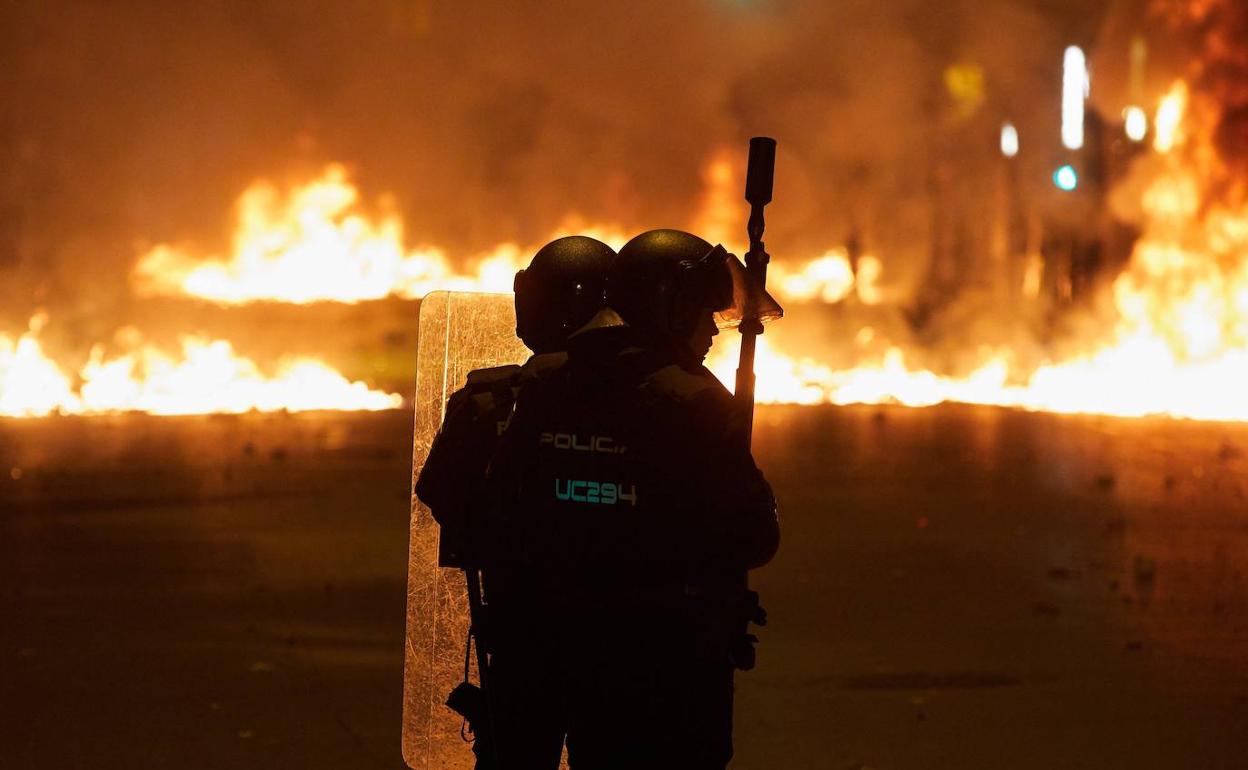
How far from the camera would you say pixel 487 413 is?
8.50 ft

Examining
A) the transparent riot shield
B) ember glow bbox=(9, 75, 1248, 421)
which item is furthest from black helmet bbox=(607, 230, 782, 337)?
ember glow bbox=(9, 75, 1248, 421)

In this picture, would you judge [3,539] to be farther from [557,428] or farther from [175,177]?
[175,177]

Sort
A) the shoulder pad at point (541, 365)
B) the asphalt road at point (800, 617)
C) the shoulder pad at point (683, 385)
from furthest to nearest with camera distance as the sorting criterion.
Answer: the asphalt road at point (800, 617)
the shoulder pad at point (541, 365)
the shoulder pad at point (683, 385)

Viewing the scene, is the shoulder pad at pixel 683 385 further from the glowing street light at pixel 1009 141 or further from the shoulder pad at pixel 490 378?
the glowing street light at pixel 1009 141

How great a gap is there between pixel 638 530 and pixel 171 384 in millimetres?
18763

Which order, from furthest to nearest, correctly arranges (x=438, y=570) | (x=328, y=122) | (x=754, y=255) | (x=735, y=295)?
(x=328, y=122), (x=438, y=570), (x=754, y=255), (x=735, y=295)

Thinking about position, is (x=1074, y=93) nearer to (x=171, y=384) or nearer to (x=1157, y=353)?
(x=1157, y=353)

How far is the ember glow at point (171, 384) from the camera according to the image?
18.2 meters

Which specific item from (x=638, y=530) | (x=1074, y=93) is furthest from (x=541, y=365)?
(x=1074, y=93)

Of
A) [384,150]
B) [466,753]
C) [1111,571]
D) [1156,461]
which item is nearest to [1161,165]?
[1156,461]

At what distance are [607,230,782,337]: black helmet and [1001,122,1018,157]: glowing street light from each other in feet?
78.2

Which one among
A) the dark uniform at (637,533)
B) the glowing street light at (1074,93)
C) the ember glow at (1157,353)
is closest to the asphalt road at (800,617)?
the dark uniform at (637,533)

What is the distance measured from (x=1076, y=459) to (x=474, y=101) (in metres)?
11.0

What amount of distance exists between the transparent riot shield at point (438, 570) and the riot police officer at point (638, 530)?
47 cm
